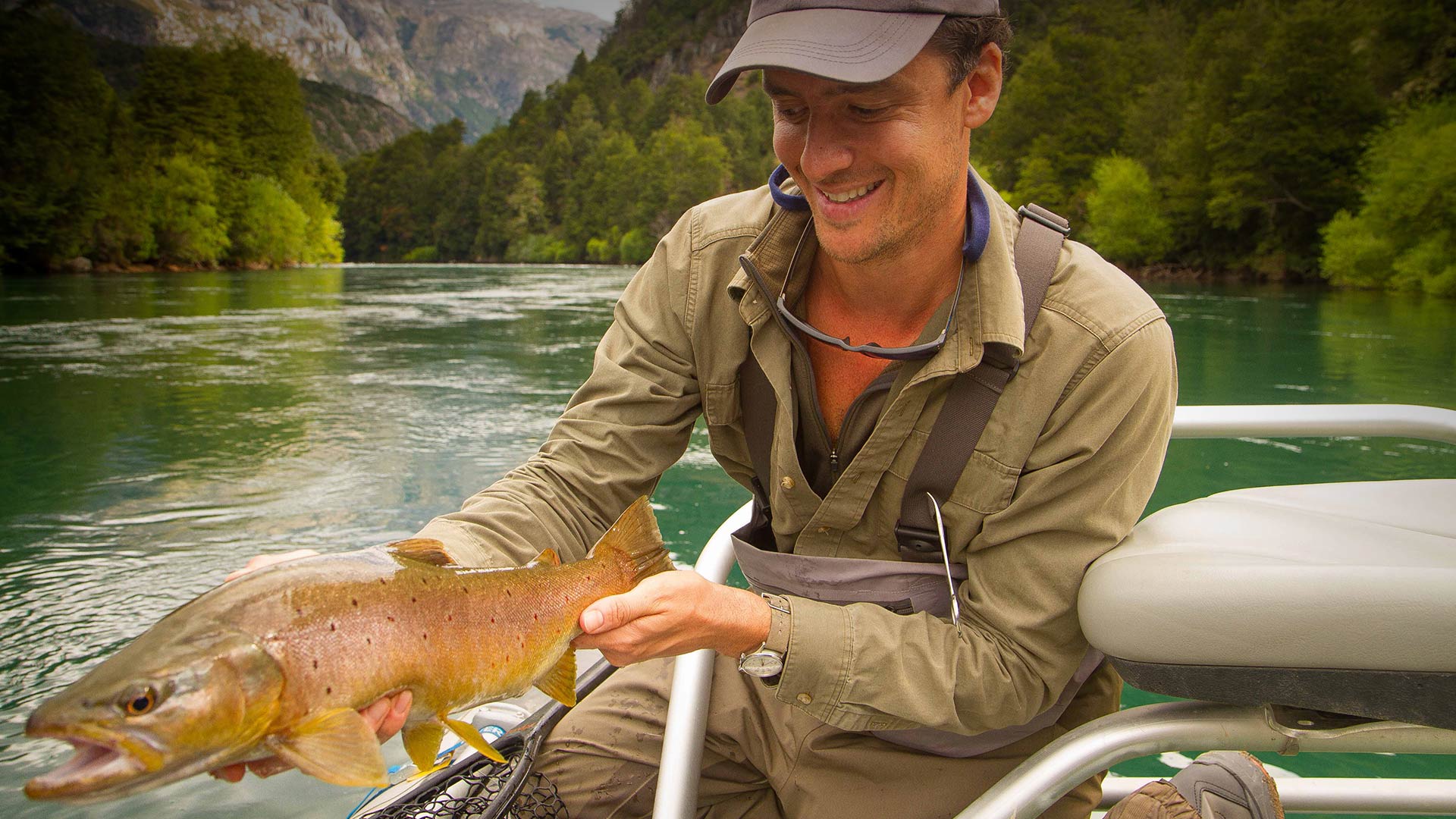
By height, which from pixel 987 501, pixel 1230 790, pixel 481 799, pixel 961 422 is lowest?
pixel 481 799

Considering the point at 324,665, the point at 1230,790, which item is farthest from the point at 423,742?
the point at 1230,790

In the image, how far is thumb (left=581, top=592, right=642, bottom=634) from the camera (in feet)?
5.70

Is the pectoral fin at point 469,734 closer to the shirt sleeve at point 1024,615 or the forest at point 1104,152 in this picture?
the shirt sleeve at point 1024,615

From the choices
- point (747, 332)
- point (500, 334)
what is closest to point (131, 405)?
point (500, 334)

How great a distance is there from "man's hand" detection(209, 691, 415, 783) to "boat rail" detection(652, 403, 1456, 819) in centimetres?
64

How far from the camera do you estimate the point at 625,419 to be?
2520 millimetres

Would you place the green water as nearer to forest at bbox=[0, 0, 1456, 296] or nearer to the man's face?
the man's face

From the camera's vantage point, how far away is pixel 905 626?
2.07 metres

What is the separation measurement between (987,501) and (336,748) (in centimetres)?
129

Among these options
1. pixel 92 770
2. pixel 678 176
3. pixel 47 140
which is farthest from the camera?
pixel 678 176

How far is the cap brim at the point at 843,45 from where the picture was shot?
193cm

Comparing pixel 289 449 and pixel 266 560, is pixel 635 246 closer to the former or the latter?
pixel 289 449

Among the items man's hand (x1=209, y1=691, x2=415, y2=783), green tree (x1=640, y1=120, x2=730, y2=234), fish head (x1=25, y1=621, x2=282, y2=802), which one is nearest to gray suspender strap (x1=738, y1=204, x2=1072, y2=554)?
man's hand (x1=209, y1=691, x2=415, y2=783)

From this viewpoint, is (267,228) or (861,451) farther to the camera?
(267,228)
